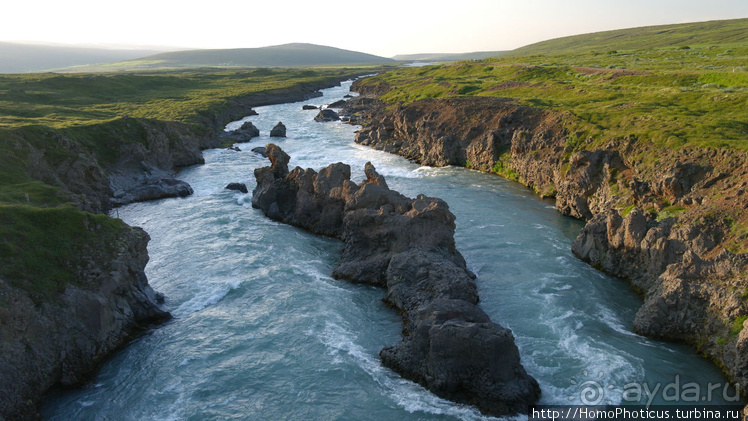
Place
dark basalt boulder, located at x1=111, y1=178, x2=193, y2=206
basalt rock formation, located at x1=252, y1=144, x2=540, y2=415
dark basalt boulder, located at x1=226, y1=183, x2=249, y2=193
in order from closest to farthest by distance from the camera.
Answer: basalt rock formation, located at x1=252, y1=144, x2=540, y2=415
dark basalt boulder, located at x1=111, y1=178, x2=193, y2=206
dark basalt boulder, located at x1=226, y1=183, x2=249, y2=193

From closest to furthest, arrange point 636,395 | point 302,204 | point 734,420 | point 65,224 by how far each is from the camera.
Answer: point 734,420 → point 636,395 → point 65,224 → point 302,204

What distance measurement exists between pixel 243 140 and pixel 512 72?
59.9 metres

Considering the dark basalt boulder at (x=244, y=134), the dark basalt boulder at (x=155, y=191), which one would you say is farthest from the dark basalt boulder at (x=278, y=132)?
the dark basalt boulder at (x=155, y=191)

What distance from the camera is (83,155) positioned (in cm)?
4919

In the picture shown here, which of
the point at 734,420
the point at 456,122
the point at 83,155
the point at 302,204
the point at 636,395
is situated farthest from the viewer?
the point at 456,122

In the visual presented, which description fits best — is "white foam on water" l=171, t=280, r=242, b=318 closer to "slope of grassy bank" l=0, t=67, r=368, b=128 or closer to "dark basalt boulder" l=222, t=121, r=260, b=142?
"slope of grassy bank" l=0, t=67, r=368, b=128

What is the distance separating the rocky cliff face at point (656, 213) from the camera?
23406 mm

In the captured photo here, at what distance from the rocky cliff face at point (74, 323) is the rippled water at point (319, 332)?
100 centimetres

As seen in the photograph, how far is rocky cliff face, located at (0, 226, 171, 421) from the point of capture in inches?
776

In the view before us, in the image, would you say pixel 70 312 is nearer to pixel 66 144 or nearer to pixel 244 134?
pixel 66 144

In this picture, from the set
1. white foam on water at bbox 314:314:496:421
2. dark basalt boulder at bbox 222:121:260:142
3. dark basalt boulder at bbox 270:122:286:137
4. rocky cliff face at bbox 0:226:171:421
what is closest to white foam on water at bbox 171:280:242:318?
rocky cliff face at bbox 0:226:171:421

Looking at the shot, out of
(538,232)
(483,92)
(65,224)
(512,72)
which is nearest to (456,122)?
(483,92)

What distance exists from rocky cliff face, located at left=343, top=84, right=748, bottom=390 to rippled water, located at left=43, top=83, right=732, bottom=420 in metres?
1.33

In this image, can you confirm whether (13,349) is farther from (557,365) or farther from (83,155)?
(83,155)
